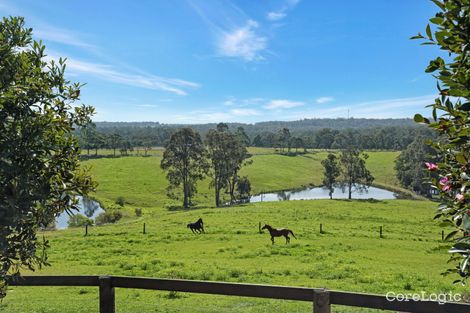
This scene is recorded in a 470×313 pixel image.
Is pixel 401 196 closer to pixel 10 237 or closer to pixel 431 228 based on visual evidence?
pixel 431 228

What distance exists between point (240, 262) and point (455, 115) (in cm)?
1849

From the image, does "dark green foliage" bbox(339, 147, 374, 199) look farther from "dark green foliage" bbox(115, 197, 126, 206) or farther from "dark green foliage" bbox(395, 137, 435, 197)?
"dark green foliage" bbox(115, 197, 126, 206)

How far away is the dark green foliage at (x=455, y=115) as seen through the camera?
2582 mm

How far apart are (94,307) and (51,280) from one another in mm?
4610

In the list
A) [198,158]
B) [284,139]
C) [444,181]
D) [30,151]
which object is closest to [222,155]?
[198,158]

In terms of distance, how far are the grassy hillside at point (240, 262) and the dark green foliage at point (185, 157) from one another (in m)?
28.1

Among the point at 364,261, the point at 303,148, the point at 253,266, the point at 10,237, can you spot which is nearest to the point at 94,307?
the point at 10,237

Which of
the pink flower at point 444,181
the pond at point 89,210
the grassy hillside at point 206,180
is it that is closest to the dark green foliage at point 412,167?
the grassy hillside at point 206,180

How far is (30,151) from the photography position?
153 inches

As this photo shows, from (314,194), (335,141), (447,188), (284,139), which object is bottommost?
(314,194)

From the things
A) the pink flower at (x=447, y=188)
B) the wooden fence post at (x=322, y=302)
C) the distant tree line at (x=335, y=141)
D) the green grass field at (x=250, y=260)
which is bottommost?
the green grass field at (x=250, y=260)

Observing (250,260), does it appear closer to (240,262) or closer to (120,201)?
(240,262)

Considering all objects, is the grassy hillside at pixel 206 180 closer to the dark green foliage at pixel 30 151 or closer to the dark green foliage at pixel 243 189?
the dark green foliage at pixel 243 189

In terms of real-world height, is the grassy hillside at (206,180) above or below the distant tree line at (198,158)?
below
